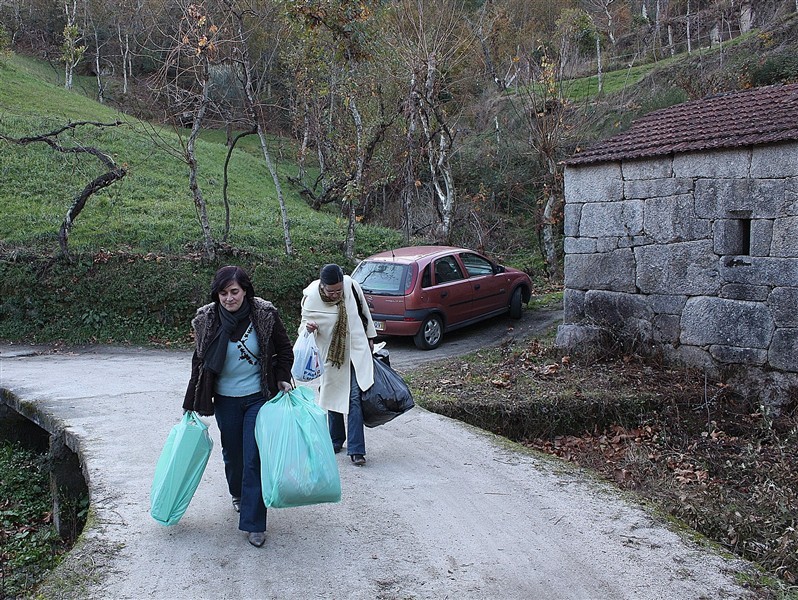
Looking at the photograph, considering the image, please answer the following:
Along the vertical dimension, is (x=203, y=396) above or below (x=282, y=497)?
above

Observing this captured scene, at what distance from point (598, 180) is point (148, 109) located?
23120 millimetres

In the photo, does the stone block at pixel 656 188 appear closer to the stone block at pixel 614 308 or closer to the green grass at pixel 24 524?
the stone block at pixel 614 308

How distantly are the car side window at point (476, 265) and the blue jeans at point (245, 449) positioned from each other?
848 cm

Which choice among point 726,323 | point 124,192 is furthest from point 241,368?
point 124,192

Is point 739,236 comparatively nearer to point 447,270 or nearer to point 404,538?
point 447,270

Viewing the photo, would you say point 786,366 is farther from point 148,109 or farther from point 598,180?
point 148,109

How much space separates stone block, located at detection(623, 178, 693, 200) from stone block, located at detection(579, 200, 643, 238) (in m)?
0.11

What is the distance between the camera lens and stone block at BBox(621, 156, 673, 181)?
30.8 ft

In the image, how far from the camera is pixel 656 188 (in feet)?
31.2

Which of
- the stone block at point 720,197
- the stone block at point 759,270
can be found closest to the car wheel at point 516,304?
the stone block at point 720,197

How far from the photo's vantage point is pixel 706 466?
7.19 meters

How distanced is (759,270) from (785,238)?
0.46 m

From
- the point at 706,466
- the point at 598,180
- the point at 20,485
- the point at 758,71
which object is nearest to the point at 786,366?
the point at 706,466

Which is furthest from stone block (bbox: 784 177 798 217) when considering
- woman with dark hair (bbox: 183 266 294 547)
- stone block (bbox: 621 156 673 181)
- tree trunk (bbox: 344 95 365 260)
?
tree trunk (bbox: 344 95 365 260)
